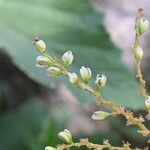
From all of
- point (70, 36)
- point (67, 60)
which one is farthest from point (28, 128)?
point (67, 60)

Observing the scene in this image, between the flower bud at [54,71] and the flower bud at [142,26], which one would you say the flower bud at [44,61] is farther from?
the flower bud at [142,26]

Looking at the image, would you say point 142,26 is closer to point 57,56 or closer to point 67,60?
point 67,60

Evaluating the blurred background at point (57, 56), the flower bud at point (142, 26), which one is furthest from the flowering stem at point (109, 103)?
the blurred background at point (57, 56)

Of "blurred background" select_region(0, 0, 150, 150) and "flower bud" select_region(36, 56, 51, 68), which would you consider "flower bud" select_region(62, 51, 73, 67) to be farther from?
"blurred background" select_region(0, 0, 150, 150)

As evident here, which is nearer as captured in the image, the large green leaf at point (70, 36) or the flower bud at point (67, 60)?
the flower bud at point (67, 60)

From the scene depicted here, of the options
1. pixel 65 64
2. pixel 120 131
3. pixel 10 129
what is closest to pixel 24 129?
pixel 10 129
